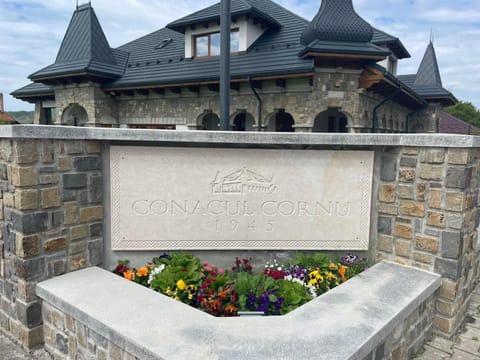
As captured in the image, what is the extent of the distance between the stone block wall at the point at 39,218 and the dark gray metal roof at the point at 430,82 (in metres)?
18.7

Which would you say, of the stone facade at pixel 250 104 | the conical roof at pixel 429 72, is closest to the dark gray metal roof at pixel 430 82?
the conical roof at pixel 429 72

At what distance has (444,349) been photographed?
10.6 ft

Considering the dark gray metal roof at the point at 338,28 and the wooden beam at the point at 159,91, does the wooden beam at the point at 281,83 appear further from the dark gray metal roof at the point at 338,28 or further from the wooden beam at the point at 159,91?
the wooden beam at the point at 159,91

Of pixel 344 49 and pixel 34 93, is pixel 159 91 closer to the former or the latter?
pixel 344 49

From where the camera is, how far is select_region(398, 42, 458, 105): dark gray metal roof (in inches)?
713

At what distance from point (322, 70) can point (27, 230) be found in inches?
348

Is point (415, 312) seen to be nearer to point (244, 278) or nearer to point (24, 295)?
point (244, 278)

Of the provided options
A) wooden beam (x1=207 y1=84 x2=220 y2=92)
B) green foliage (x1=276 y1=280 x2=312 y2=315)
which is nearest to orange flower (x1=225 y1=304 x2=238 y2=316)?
green foliage (x1=276 y1=280 x2=312 y2=315)

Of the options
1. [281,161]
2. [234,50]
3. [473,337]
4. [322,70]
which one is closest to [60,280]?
[281,161]

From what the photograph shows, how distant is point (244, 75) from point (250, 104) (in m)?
1.20

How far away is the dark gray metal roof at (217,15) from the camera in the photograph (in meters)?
11.5

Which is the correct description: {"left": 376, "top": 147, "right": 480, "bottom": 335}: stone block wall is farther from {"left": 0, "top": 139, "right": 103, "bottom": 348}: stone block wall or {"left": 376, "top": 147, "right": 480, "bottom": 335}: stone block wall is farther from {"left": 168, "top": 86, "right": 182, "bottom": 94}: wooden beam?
{"left": 168, "top": 86, "right": 182, "bottom": 94}: wooden beam

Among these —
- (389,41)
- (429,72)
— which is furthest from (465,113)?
(389,41)

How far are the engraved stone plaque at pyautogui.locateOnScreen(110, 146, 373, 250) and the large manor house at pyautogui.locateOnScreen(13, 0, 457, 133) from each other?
21.7 feet
